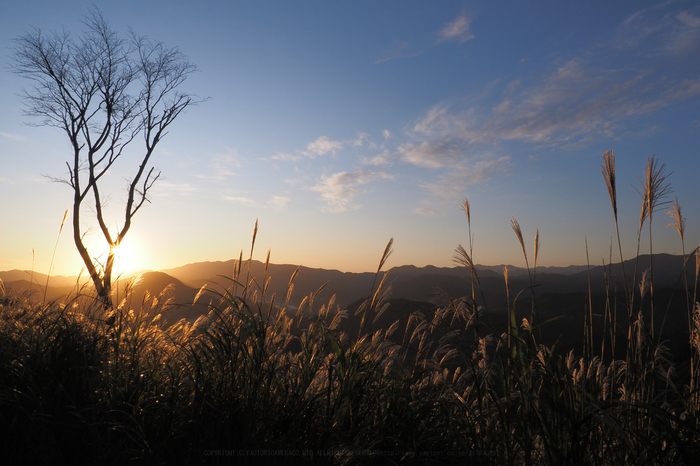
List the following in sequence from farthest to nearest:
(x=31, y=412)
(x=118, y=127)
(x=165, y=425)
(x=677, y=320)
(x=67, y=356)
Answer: (x=677, y=320)
(x=118, y=127)
(x=67, y=356)
(x=31, y=412)
(x=165, y=425)

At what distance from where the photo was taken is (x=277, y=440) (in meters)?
1.71

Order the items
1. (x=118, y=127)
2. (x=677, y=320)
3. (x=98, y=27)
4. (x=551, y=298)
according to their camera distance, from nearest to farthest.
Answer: (x=98, y=27) → (x=118, y=127) → (x=677, y=320) → (x=551, y=298)

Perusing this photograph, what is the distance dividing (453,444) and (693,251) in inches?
84.3

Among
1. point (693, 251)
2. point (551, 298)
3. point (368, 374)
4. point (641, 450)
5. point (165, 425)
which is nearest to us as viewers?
point (641, 450)

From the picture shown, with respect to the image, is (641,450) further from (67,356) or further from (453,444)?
(67,356)

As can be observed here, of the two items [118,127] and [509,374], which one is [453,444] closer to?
[509,374]

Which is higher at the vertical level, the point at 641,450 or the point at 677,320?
the point at 641,450

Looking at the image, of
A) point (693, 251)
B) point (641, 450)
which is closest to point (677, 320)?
point (693, 251)

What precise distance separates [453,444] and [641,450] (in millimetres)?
775

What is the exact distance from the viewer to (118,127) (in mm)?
12359

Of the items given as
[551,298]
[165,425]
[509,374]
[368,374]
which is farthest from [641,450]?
[551,298]

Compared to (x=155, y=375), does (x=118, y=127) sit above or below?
above

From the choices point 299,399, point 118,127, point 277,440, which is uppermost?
point 118,127

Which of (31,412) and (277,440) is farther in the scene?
(31,412)
